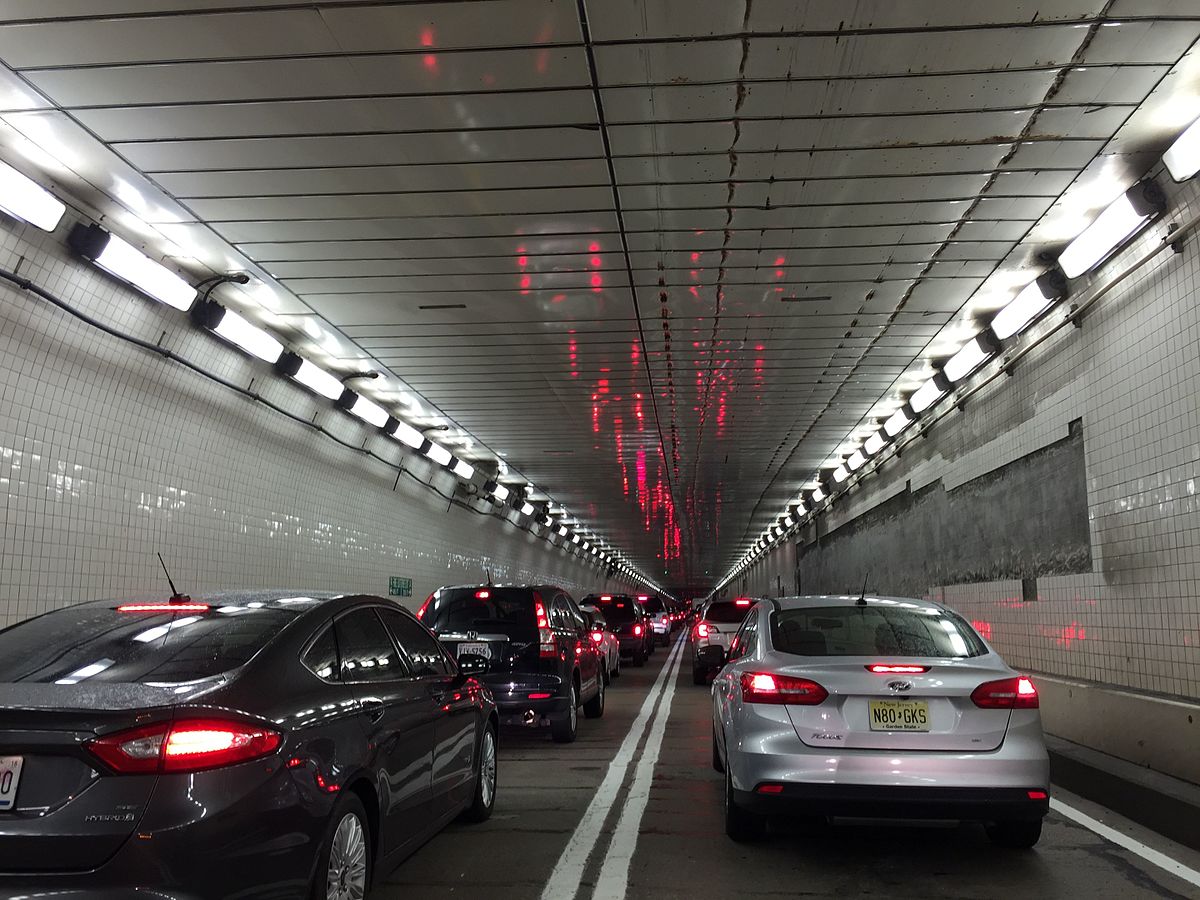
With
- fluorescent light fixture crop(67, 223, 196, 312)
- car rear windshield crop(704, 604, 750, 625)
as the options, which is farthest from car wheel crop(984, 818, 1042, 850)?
car rear windshield crop(704, 604, 750, 625)

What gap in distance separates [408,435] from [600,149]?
10.7m

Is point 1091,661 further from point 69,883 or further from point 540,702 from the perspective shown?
point 69,883

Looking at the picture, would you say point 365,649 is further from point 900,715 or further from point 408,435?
point 408,435

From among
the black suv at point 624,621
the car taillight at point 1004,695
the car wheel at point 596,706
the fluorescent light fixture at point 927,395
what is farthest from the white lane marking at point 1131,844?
the black suv at point 624,621

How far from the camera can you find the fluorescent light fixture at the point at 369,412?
47.6 feet

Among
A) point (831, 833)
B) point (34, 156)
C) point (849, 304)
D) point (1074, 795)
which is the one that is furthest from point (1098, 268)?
point (34, 156)

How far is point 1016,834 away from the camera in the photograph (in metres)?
5.91

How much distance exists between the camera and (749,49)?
582 centimetres

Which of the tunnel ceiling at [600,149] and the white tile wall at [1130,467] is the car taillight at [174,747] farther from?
the white tile wall at [1130,467]

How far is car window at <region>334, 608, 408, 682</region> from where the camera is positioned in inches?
189

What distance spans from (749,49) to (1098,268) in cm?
535

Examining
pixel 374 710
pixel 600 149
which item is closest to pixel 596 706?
pixel 600 149

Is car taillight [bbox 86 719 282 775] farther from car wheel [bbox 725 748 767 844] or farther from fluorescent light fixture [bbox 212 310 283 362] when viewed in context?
fluorescent light fixture [bbox 212 310 283 362]

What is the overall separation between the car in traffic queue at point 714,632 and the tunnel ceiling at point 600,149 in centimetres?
718
